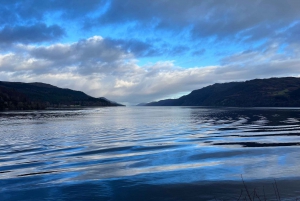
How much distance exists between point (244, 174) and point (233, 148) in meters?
7.49

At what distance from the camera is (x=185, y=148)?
21219 mm

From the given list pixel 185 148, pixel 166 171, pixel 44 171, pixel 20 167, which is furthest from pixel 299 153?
pixel 20 167

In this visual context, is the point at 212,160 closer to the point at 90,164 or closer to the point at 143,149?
the point at 143,149

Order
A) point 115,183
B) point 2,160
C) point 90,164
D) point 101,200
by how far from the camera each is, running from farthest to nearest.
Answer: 1. point 2,160
2. point 90,164
3. point 115,183
4. point 101,200

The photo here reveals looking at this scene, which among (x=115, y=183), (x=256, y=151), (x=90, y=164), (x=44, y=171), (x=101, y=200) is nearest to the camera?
(x=101, y=200)

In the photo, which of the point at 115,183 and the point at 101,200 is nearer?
the point at 101,200

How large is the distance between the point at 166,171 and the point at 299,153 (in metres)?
10.2

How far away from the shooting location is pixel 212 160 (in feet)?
55.1

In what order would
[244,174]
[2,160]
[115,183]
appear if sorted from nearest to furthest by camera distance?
[115,183] → [244,174] → [2,160]

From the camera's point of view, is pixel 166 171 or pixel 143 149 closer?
pixel 166 171

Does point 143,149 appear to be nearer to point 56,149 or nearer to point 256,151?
point 56,149

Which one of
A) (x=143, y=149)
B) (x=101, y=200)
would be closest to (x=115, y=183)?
(x=101, y=200)

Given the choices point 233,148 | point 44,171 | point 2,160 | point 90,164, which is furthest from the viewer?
point 233,148

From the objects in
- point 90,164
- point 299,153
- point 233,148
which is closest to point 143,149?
point 90,164
